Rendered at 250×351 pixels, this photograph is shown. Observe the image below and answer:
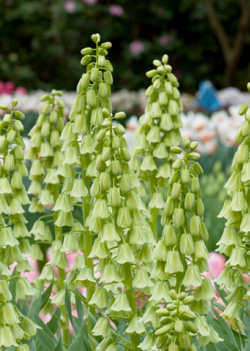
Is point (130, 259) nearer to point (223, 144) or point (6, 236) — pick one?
point (6, 236)

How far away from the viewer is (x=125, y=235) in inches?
37.5

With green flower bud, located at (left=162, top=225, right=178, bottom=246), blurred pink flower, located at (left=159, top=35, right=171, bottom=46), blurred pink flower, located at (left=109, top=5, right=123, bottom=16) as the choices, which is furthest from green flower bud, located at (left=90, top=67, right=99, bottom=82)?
blurred pink flower, located at (left=159, top=35, right=171, bottom=46)

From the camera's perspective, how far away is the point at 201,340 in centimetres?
84

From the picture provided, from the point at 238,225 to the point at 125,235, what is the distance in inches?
7.4

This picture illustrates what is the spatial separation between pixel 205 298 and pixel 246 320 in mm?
219

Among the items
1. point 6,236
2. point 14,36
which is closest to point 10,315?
point 6,236

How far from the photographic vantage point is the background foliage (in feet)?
31.5

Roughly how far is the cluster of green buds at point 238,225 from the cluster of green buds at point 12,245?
12.6 inches

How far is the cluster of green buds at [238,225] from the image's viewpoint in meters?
0.92

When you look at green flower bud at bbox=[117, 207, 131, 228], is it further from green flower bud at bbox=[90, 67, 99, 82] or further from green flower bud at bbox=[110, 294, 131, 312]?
green flower bud at bbox=[90, 67, 99, 82]

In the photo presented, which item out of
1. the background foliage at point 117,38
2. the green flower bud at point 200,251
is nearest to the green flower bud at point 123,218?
the green flower bud at point 200,251

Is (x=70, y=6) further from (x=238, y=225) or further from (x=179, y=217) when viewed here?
(x=179, y=217)

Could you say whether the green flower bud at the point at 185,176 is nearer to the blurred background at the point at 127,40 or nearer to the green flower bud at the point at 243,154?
the green flower bud at the point at 243,154

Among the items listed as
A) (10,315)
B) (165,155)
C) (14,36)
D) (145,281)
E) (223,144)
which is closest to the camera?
(10,315)
